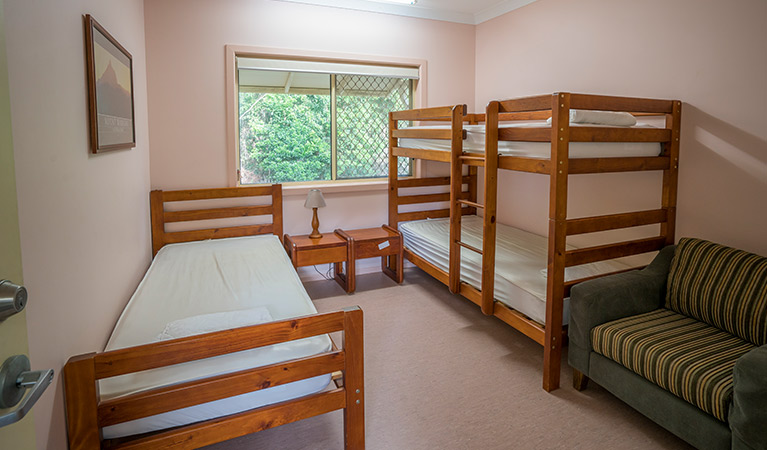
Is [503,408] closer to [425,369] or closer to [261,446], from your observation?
[425,369]

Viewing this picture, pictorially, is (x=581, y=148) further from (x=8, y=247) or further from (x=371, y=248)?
(x=8, y=247)

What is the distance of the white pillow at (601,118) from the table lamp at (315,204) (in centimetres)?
203

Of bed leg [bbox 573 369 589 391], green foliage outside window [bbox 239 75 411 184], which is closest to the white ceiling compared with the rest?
green foliage outside window [bbox 239 75 411 184]

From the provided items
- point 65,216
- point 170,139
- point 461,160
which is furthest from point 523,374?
point 170,139

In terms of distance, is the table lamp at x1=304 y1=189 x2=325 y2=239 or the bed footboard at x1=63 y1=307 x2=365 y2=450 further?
the table lamp at x1=304 y1=189 x2=325 y2=239

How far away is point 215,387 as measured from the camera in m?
1.61

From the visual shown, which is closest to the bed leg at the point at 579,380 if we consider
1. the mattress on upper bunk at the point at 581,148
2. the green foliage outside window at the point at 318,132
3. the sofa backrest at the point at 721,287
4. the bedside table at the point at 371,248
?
the sofa backrest at the point at 721,287

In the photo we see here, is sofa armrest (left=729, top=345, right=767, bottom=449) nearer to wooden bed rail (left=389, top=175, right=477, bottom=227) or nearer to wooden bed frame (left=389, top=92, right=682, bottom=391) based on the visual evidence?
wooden bed frame (left=389, top=92, right=682, bottom=391)

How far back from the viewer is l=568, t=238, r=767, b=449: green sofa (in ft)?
5.62

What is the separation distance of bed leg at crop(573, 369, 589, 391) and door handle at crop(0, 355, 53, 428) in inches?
94.1

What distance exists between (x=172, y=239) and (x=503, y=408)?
9.01 ft

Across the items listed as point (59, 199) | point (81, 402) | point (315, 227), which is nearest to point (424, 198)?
point (315, 227)

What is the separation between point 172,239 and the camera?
3.69 metres

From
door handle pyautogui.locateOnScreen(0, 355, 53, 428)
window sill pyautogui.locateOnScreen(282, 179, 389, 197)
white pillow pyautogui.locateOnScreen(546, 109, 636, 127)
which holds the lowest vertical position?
door handle pyautogui.locateOnScreen(0, 355, 53, 428)
